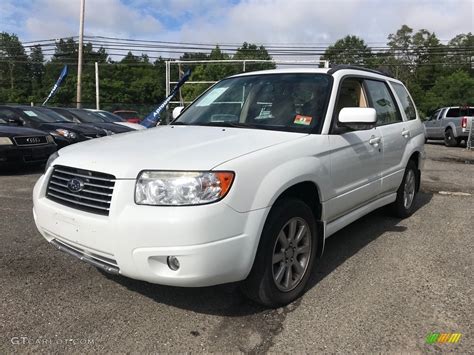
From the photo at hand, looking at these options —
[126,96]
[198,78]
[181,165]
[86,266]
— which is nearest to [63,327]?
[86,266]

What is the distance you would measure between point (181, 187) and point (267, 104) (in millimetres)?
1626

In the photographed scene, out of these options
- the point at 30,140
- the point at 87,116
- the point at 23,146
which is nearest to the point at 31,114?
the point at 87,116

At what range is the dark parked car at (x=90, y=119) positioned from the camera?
11.9m

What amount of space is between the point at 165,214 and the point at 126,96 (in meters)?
73.1

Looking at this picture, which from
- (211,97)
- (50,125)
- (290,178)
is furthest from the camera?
(50,125)

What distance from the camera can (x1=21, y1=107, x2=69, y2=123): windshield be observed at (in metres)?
11.1

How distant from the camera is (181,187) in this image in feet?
8.68

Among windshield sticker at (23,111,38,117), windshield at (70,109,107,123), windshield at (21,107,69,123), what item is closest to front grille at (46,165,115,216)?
windshield at (21,107,69,123)

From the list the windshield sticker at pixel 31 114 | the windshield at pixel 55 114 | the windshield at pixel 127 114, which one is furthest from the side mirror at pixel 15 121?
the windshield at pixel 127 114

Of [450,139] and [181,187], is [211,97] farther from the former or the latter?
[450,139]

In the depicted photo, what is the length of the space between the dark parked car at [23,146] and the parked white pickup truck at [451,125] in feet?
51.6

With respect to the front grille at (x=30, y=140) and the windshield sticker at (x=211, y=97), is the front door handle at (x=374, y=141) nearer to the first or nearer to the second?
the windshield sticker at (x=211, y=97)

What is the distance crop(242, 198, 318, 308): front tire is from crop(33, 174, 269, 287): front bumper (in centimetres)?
15

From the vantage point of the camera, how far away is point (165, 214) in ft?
8.54
